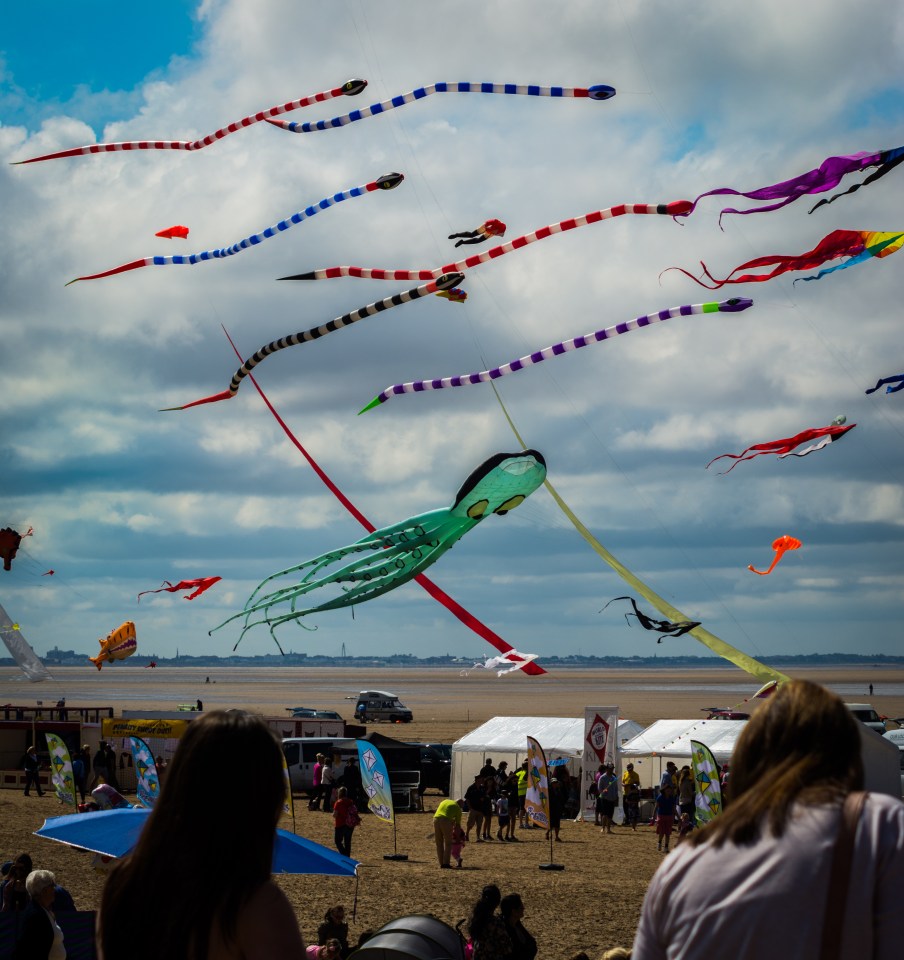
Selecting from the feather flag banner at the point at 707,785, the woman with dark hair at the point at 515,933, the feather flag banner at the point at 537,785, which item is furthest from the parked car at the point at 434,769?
the woman with dark hair at the point at 515,933

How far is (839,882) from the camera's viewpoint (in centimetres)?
194

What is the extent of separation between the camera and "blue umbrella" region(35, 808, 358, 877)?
720cm

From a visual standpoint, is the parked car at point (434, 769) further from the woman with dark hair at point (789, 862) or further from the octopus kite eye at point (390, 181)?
the woman with dark hair at point (789, 862)

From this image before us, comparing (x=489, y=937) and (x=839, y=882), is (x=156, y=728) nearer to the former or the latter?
(x=489, y=937)

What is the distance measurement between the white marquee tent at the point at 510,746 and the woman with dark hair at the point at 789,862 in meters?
20.6

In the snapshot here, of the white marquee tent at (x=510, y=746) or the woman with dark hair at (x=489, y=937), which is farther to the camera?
the white marquee tent at (x=510, y=746)

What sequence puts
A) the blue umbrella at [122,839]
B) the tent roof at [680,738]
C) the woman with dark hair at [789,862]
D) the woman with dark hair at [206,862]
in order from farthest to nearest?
the tent roof at [680,738] → the blue umbrella at [122,839] → the woman with dark hair at [206,862] → the woman with dark hair at [789,862]

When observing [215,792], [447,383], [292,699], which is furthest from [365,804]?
[292,699]

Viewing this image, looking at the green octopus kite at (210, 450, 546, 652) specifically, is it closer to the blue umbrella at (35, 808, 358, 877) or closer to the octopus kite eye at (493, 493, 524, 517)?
the octopus kite eye at (493, 493, 524, 517)

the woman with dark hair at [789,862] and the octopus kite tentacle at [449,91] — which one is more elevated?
the octopus kite tentacle at [449,91]

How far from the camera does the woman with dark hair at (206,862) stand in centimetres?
217

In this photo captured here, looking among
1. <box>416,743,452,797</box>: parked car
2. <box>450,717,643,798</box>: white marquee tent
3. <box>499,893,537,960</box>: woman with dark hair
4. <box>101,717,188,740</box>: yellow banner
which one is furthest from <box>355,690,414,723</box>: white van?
<box>499,893,537,960</box>: woman with dark hair

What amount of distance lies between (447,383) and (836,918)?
14.6 metres

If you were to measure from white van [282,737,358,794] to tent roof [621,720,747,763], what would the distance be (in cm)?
569
